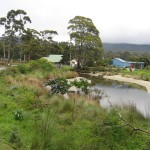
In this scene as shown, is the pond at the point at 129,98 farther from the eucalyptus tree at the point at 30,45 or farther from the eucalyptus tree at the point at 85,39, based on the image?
the eucalyptus tree at the point at 30,45

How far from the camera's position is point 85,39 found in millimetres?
57094

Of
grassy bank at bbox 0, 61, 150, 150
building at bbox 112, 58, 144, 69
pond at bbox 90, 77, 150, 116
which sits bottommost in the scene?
building at bbox 112, 58, 144, 69

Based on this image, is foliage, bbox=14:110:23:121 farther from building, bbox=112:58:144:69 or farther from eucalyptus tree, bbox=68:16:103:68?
building, bbox=112:58:144:69

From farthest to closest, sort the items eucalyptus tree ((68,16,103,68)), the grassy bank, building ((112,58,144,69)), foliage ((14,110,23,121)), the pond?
building ((112,58,144,69)) → eucalyptus tree ((68,16,103,68)) → the pond → foliage ((14,110,23,121)) → the grassy bank

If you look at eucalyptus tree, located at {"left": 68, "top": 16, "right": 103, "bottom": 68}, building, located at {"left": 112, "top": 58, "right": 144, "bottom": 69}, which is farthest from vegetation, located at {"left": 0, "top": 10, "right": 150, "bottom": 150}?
building, located at {"left": 112, "top": 58, "right": 144, "bottom": 69}

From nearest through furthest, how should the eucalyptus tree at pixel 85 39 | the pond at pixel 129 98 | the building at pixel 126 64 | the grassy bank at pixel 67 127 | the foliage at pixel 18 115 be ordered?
the grassy bank at pixel 67 127
the foliage at pixel 18 115
the pond at pixel 129 98
the eucalyptus tree at pixel 85 39
the building at pixel 126 64

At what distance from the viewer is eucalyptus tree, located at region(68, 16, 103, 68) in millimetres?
57688

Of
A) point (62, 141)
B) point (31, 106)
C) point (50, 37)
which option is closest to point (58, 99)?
point (31, 106)

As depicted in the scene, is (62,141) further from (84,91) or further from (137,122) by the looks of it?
(84,91)

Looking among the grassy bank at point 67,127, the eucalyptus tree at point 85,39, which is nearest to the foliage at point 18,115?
the grassy bank at point 67,127

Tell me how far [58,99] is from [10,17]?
164 feet

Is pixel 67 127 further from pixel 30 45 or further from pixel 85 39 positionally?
pixel 30 45

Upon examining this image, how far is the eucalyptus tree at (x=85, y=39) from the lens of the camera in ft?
189

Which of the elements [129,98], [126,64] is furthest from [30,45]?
[129,98]
